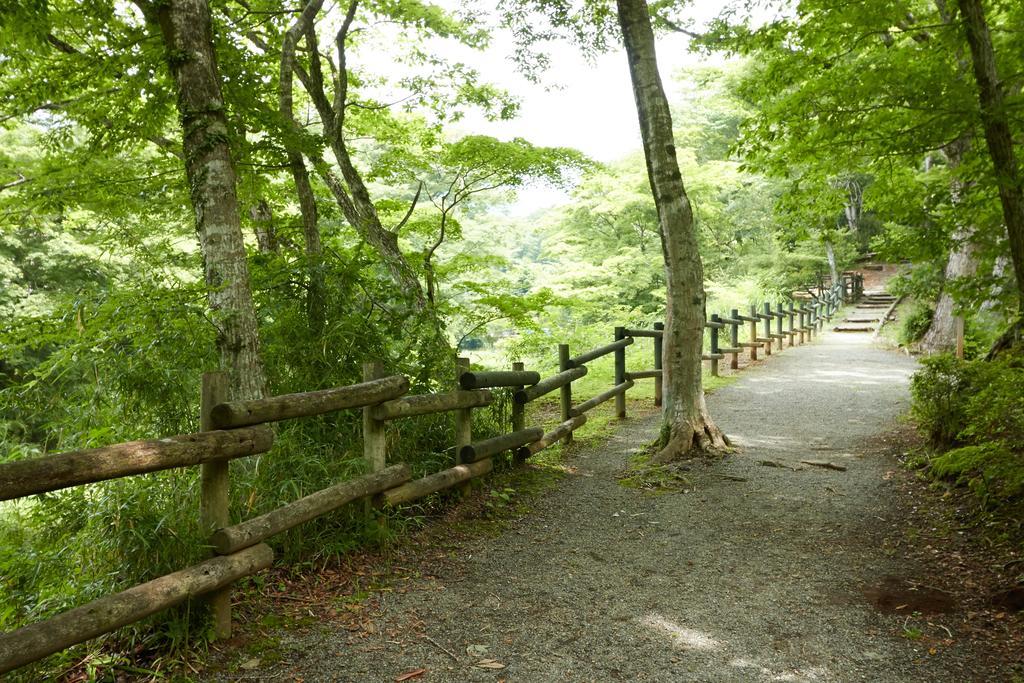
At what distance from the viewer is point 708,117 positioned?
35.7m

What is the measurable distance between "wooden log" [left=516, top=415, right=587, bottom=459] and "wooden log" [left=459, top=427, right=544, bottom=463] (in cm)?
9

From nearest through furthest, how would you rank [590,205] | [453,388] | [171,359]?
[171,359] → [453,388] → [590,205]

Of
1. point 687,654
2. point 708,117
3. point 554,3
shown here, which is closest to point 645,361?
point 554,3

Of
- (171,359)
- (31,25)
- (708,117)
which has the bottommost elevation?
(171,359)

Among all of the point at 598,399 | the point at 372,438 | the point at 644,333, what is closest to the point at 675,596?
the point at 372,438

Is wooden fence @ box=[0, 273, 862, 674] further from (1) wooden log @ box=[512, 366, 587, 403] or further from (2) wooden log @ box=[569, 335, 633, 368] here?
(2) wooden log @ box=[569, 335, 633, 368]

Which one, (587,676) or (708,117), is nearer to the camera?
(587,676)

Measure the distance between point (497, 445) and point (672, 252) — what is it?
2863 mm

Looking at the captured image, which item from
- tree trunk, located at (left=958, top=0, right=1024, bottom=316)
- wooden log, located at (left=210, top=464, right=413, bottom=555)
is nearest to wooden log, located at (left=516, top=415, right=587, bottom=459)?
wooden log, located at (left=210, top=464, right=413, bottom=555)

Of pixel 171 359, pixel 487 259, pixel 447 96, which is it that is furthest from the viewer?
pixel 487 259

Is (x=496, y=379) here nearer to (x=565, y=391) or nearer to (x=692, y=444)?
(x=565, y=391)

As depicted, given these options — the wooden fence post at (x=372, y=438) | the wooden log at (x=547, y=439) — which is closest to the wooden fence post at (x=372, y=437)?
the wooden fence post at (x=372, y=438)

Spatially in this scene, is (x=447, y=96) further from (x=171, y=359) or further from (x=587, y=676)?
(x=587, y=676)

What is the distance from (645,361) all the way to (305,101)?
31.4 feet
